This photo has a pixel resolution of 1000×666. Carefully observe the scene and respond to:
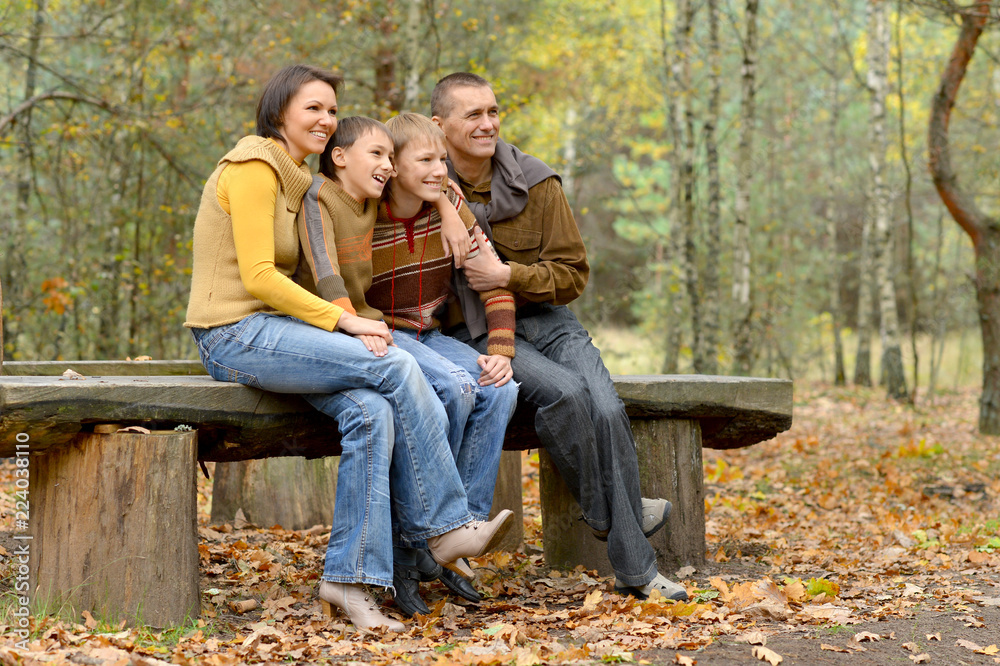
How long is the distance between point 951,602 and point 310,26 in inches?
350

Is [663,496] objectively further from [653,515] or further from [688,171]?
[688,171]

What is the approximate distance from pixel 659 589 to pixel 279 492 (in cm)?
233

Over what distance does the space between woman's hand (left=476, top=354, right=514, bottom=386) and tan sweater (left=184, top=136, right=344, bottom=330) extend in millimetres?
631

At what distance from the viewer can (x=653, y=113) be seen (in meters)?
17.0

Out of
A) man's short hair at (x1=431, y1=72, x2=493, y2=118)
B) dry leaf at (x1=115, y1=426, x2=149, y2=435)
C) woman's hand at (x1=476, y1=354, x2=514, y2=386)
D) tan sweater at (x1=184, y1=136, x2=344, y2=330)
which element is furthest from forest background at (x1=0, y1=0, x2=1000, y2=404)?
dry leaf at (x1=115, y1=426, x2=149, y2=435)

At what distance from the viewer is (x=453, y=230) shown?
344cm

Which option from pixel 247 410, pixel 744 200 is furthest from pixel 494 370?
pixel 744 200

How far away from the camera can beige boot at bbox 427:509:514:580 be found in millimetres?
2979

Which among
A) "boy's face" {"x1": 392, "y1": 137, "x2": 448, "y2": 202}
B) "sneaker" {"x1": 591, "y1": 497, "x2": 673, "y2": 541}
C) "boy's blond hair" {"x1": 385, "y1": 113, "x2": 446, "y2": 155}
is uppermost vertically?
"boy's blond hair" {"x1": 385, "y1": 113, "x2": 446, "y2": 155}

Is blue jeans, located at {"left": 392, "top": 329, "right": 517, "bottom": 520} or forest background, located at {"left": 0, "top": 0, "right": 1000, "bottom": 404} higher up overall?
forest background, located at {"left": 0, "top": 0, "right": 1000, "bottom": 404}

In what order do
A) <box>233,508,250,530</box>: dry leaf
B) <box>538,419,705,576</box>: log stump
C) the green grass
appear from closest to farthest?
<box>538,419,705,576</box>: log stump
<box>233,508,250,530</box>: dry leaf
the green grass

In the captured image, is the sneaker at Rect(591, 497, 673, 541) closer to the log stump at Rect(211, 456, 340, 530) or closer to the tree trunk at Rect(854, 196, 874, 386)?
the log stump at Rect(211, 456, 340, 530)

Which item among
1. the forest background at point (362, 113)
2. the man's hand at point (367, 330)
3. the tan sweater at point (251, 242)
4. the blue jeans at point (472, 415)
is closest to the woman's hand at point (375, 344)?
the man's hand at point (367, 330)

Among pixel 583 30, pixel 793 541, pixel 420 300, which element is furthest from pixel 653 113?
pixel 420 300
